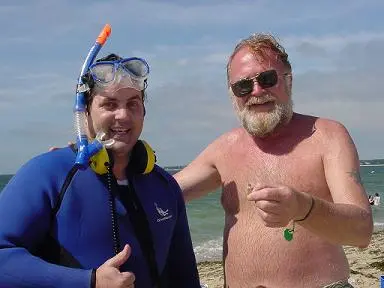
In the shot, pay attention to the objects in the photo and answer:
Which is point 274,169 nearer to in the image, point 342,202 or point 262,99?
point 262,99

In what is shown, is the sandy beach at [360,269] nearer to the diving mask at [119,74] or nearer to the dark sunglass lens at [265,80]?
the dark sunglass lens at [265,80]

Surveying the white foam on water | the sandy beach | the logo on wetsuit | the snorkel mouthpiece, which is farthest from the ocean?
the snorkel mouthpiece

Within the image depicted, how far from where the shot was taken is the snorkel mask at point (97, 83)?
9.17 feet

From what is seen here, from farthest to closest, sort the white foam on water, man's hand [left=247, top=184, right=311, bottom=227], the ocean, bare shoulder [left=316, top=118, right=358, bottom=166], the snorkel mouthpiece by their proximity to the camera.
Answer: the ocean
the white foam on water
bare shoulder [left=316, top=118, right=358, bottom=166]
the snorkel mouthpiece
man's hand [left=247, top=184, right=311, bottom=227]

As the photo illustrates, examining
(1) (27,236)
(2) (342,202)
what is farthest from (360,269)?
(1) (27,236)

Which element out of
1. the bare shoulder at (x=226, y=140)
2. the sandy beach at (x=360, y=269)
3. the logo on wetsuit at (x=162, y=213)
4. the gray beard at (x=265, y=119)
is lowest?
the sandy beach at (x=360, y=269)

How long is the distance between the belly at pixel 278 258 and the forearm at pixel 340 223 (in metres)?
0.37

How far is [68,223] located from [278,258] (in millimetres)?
1444

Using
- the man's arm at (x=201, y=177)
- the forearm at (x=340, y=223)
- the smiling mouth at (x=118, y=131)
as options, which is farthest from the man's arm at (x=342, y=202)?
the smiling mouth at (x=118, y=131)

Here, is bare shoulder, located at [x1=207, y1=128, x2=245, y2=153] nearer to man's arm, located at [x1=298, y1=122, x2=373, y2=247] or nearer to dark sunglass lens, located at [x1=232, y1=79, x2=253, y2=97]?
dark sunglass lens, located at [x1=232, y1=79, x2=253, y2=97]

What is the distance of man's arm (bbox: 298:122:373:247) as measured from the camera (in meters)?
2.87

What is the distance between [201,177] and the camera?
4.12m

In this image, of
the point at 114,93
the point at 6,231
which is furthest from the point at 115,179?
the point at 6,231

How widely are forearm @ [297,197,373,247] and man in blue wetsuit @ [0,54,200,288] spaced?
783 millimetres
